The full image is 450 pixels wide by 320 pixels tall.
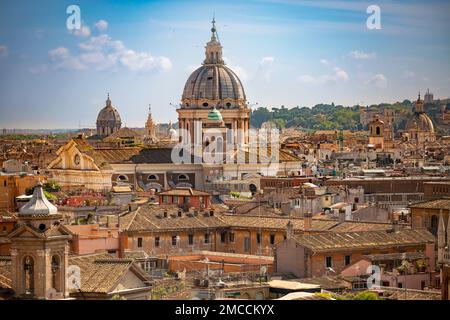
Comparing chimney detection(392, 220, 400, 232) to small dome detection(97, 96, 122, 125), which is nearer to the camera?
chimney detection(392, 220, 400, 232)

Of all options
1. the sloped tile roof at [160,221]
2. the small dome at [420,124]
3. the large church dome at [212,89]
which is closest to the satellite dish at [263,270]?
the sloped tile roof at [160,221]

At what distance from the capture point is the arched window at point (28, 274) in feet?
38.1

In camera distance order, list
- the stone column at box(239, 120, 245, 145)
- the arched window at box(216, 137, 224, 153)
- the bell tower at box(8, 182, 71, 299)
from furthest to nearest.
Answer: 1. the stone column at box(239, 120, 245, 145)
2. the arched window at box(216, 137, 224, 153)
3. the bell tower at box(8, 182, 71, 299)

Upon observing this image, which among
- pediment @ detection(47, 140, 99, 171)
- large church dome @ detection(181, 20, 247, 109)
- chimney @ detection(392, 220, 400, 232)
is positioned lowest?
chimney @ detection(392, 220, 400, 232)

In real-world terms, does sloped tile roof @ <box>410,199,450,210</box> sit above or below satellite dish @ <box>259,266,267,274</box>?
above

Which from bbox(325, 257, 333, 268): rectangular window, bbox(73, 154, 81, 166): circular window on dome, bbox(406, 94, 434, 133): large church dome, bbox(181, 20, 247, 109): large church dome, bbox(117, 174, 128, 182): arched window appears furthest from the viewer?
bbox(406, 94, 434, 133): large church dome

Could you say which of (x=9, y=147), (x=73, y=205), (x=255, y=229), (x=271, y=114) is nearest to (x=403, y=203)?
(x=73, y=205)

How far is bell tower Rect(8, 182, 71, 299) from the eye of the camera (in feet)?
37.7

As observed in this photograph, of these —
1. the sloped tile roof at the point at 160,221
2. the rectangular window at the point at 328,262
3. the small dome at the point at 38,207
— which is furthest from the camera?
the sloped tile roof at the point at 160,221

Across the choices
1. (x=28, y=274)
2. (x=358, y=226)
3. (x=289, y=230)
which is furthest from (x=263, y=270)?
(x=28, y=274)

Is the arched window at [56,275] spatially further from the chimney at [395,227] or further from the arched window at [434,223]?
the arched window at [434,223]

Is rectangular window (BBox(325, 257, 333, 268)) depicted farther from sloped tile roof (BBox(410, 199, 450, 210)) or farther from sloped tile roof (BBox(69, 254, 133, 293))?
sloped tile roof (BBox(69, 254, 133, 293))

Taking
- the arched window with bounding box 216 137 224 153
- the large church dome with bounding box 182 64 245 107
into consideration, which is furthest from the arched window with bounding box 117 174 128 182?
the large church dome with bounding box 182 64 245 107

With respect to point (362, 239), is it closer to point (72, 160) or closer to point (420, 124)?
point (72, 160)
